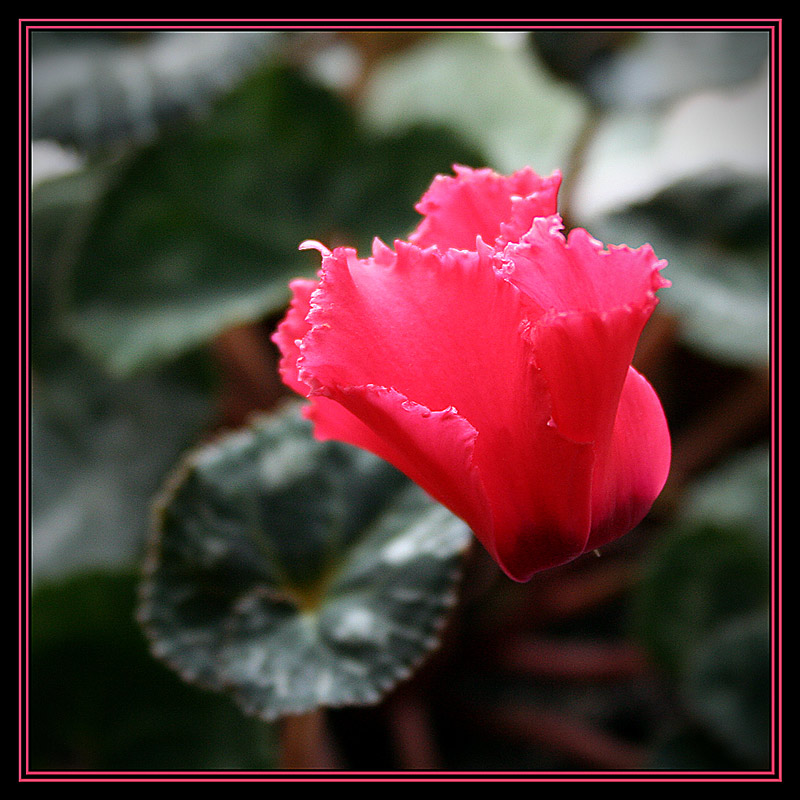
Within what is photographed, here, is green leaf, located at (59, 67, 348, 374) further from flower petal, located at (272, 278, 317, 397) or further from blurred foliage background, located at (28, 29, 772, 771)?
flower petal, located at (272, 278, 317, 397)

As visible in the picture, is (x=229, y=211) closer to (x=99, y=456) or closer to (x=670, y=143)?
(x=99, y=456)

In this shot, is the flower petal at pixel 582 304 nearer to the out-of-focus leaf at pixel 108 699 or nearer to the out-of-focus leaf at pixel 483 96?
the out-of-focus leaf at pixel 108 699

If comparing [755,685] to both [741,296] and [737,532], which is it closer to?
[737,532]

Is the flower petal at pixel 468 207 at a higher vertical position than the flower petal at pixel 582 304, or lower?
higher

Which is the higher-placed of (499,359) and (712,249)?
(712,249)

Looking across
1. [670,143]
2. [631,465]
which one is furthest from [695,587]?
[670,143]

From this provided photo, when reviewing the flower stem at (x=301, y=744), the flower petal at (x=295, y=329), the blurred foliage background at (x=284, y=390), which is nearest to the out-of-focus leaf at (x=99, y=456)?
the blurred foliage background at (x=284, y=390)
